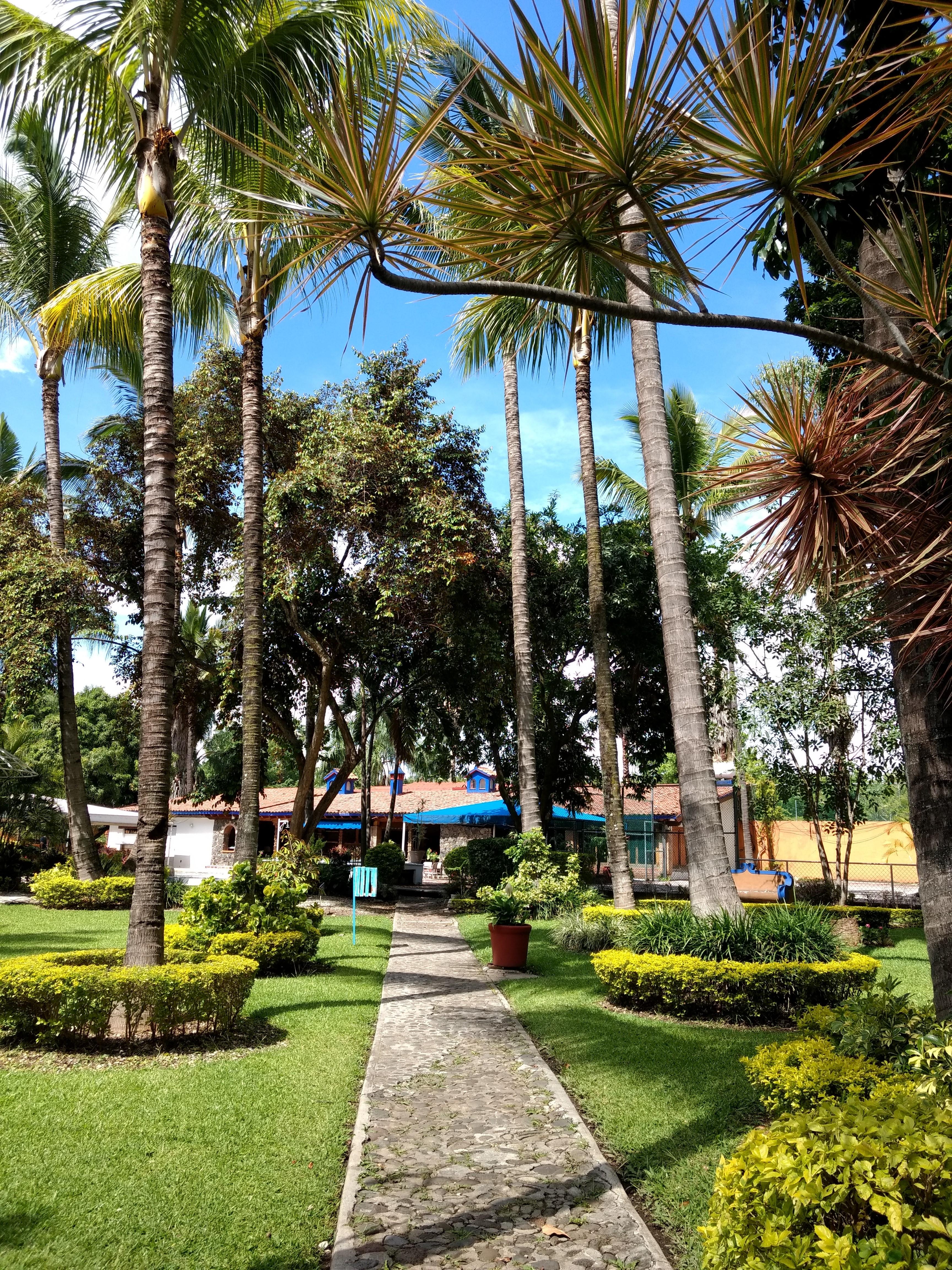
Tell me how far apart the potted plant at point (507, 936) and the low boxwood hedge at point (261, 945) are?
264 centimetres

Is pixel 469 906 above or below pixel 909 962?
above

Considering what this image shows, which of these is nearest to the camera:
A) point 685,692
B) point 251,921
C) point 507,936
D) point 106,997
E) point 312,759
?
point 106,997

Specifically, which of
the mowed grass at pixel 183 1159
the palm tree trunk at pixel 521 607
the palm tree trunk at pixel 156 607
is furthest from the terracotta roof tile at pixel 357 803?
the mowed grass at pixel 183 1159

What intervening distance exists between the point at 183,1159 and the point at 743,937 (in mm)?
6559

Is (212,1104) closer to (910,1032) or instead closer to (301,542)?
(910,1032)

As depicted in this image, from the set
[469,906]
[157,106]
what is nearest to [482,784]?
[469,906]

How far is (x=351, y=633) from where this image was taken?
20281mm

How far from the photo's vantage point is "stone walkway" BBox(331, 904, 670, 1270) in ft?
13.3

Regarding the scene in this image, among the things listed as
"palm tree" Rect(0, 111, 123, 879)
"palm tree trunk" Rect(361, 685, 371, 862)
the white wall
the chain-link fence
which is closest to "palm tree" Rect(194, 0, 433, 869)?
"palm tree" Rect(0, 111, 123, 879)

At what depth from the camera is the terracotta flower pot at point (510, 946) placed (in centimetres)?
1279

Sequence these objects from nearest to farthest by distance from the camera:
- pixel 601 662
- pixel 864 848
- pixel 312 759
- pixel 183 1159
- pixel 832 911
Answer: pixel 183 1159 → pixel 601 662 → pixel 832 911 → pixel 312 759 → pixel 864 848

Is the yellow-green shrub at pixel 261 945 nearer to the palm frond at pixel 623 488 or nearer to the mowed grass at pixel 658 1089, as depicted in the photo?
the mowed grass at pixel 658 1089

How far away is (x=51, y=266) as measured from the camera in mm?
19156

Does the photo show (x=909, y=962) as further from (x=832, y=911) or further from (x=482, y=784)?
(x=482, y=784)
